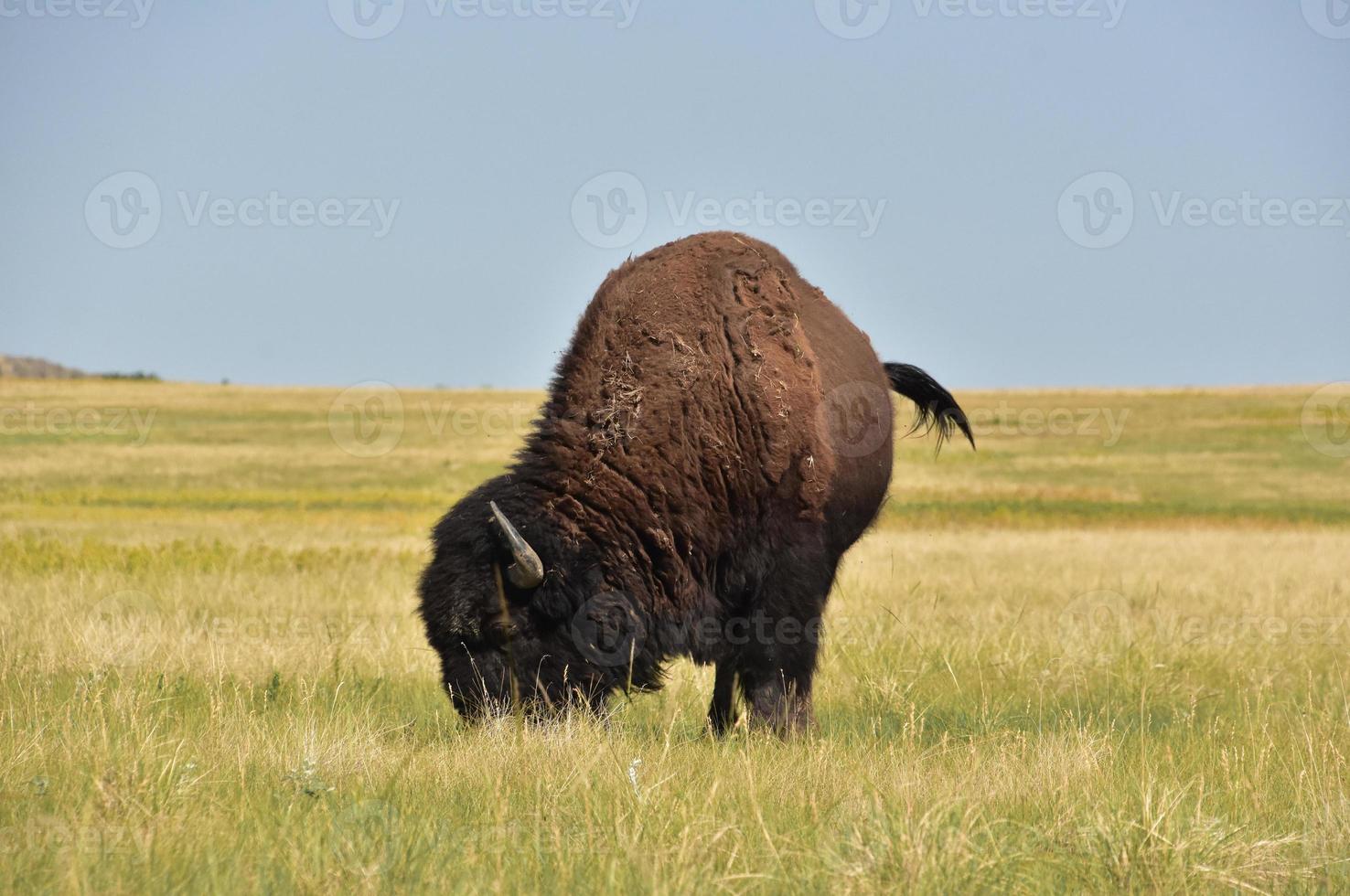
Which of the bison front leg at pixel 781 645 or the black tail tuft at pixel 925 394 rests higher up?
the black tail tuft at pixel 925 394

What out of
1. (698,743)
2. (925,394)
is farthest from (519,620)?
(925,394)

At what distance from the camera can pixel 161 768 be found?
5137mm

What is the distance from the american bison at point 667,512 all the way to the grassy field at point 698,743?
1.26 feet

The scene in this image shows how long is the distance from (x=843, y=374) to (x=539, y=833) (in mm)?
4164

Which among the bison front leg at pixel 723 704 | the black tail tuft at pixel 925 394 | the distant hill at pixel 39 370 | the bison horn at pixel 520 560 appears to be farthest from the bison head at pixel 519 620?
the distant hill at pixel 39 370

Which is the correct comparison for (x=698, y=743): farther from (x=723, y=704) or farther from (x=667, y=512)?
(x=667, y=512)

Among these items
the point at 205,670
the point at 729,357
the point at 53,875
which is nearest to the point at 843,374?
the point at 729,357

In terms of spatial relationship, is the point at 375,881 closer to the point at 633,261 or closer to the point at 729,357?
the point at 729,357

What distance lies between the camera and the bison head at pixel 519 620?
639 cm

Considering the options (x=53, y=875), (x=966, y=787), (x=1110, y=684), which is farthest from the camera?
(x=1110, y=684)

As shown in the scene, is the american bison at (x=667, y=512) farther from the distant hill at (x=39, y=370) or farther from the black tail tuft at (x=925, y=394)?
the distant hill at (x=39, y=370)

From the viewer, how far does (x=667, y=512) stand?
6.95m

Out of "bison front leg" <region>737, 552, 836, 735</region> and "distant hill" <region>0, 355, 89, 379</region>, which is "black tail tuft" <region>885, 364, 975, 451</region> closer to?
"bison front leg" <region>737, 552, 836, 735</region>

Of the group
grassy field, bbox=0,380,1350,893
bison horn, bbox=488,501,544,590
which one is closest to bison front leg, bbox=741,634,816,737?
grassy field, bbox=0,380,1350,893
